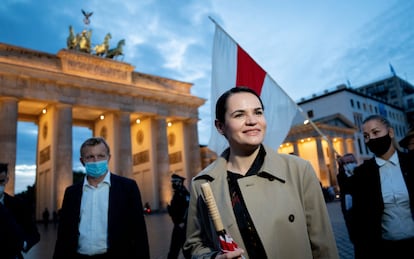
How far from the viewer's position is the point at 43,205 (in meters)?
27.3

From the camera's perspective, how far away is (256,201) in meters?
1.84

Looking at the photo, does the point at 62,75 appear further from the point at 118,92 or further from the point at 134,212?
the point at 134,212

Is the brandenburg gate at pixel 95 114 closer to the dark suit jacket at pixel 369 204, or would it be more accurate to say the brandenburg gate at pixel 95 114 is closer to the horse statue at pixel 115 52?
the horse statue at pixel 115 52

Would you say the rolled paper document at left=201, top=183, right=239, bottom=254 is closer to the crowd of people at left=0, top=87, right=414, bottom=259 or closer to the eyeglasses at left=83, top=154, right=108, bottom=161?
the crowd of people at left=0, top=87, right=414, bottom=259

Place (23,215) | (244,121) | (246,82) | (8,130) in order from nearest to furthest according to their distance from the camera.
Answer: (244,121) → (23,215) → (246,82) → (8,130)

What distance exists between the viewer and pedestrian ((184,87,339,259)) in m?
1.78

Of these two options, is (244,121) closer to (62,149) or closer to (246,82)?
(246,82)

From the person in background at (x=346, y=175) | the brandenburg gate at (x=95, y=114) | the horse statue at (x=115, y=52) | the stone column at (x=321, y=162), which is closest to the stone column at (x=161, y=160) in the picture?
the brandenburg gate at (x=95, y=114)

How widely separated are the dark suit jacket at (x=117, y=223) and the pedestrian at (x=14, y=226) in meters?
0.40

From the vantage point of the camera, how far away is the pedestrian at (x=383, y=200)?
308 centimetres

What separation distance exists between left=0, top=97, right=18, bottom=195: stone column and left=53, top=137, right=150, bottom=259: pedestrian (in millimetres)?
23129

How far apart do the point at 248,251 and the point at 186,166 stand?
33.3 metres

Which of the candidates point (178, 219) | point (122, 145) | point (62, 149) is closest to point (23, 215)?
point (178, 219)

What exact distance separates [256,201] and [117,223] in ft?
6.61
